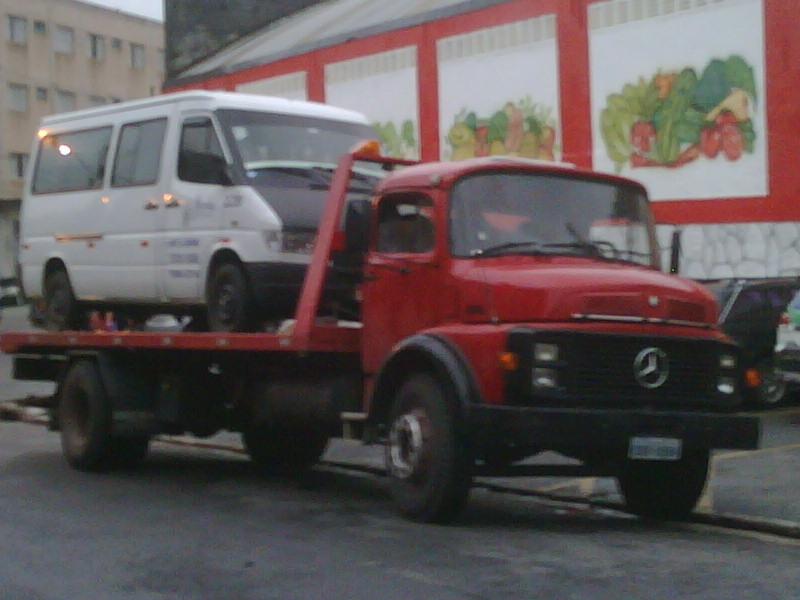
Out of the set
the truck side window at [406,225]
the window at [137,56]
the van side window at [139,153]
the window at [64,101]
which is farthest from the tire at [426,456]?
the window at [137,56]

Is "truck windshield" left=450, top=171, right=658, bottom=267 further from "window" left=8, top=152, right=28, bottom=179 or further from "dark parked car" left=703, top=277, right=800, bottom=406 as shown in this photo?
"window" left=8, top=152, right=28, bottom=179

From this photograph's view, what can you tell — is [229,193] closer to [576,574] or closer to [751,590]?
[576,574]

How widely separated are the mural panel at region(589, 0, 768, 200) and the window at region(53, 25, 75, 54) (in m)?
46.9

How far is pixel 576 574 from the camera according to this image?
7.28 m

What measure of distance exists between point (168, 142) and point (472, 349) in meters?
4.11

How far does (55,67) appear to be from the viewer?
214ft

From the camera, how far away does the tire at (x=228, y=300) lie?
10.8m

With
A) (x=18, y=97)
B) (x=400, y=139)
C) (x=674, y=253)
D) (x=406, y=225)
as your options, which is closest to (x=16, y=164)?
(x=18, y=97)

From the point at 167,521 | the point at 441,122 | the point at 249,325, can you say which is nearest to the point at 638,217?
the point at 249,325

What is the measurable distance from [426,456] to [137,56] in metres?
64.9

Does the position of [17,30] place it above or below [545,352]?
above

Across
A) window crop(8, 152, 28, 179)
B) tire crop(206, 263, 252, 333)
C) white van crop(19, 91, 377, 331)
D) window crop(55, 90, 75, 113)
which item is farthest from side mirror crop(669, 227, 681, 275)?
window crop(55, 90, 75, 113)

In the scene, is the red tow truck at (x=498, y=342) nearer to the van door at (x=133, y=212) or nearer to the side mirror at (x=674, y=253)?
the side mirror at (x=674, y=253)

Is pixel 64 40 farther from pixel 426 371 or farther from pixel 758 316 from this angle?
pixel 426 371
